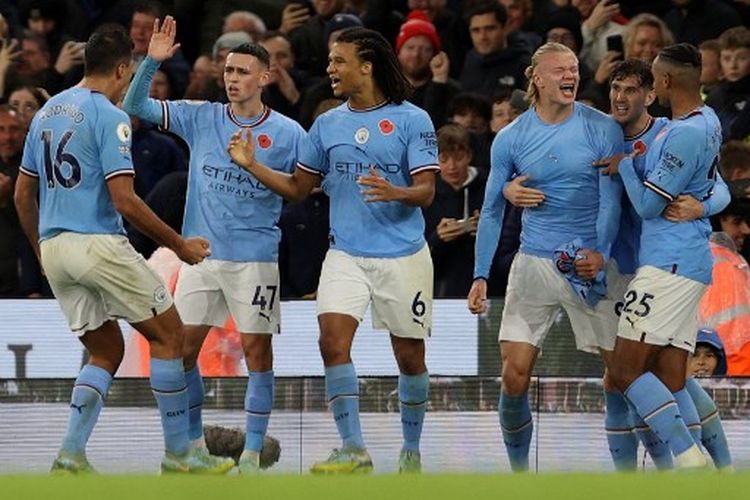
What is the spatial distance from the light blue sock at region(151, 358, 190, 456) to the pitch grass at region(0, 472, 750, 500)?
3614 millimetres

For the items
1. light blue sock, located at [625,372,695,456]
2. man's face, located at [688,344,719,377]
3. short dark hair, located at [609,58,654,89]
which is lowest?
man's face, located at [688,344,719,377]

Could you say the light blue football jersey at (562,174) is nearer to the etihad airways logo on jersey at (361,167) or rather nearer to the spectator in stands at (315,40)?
the etihad airways logo on jersey at (361,167)

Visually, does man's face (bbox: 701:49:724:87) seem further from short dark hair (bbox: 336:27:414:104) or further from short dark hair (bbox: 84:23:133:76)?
short dark hair (bbox: 84:23:133:76)

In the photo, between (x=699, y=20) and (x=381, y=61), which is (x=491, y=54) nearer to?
(x=699, y=20)

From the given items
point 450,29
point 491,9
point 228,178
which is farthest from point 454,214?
point 228,178

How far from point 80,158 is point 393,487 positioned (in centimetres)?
413

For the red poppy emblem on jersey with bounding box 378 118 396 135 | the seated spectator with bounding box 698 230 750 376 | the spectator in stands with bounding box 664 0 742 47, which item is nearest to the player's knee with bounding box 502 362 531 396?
the red poppy emblem on jersey with bounding box 378 118 396 135

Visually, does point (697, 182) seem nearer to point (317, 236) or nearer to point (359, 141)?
point (359, 141)

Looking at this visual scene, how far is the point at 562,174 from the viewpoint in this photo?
12.4 meters

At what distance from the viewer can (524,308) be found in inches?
492

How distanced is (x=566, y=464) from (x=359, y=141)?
2.76m

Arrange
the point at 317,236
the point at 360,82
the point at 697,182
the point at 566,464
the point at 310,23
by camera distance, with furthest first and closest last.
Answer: the point at 310,23
the point at 317,236
the point at 566,464
the point at 360,82
the point at 697,182

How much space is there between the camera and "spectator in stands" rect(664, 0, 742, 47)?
1709 centimetres

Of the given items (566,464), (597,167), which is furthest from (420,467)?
(597,167)
